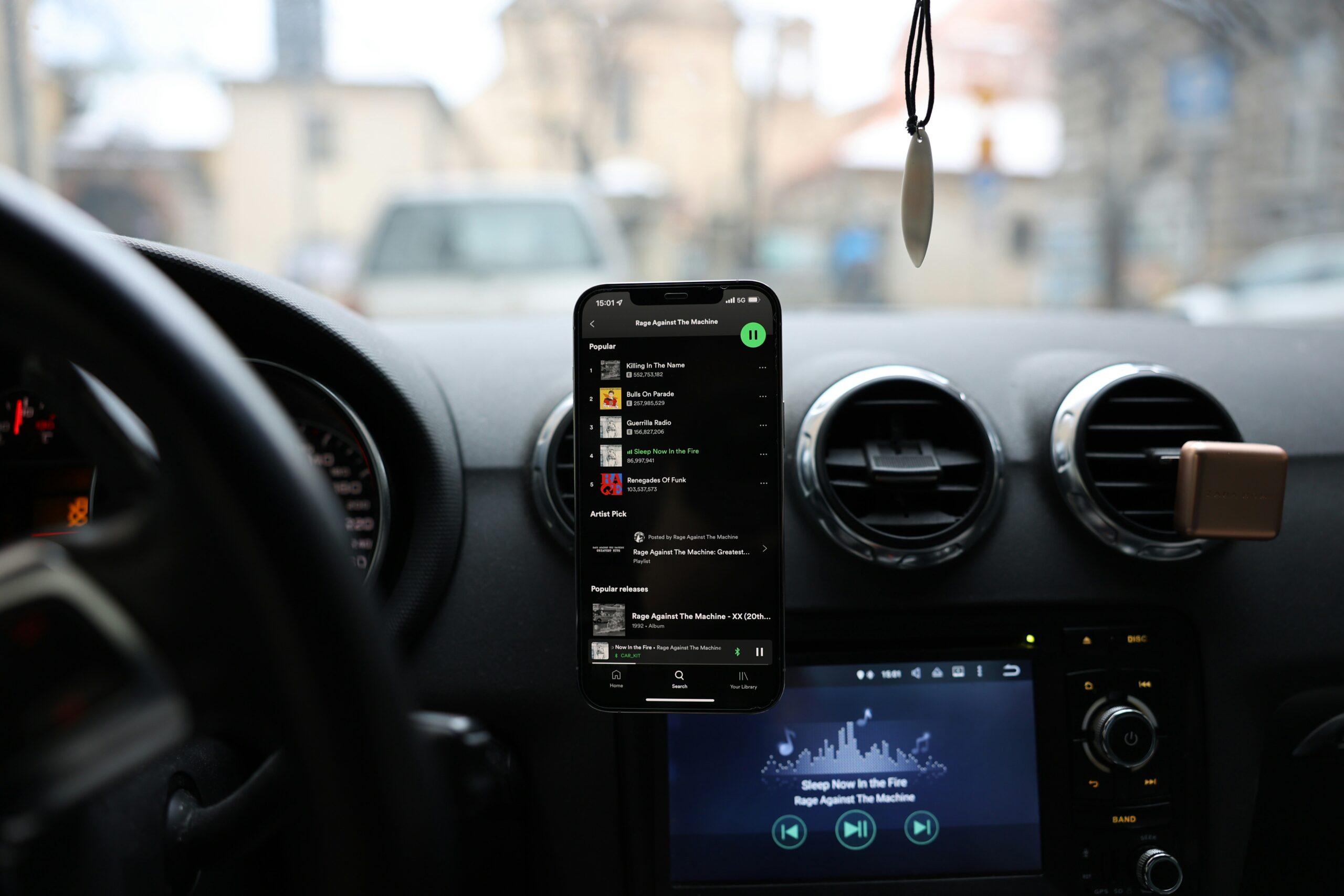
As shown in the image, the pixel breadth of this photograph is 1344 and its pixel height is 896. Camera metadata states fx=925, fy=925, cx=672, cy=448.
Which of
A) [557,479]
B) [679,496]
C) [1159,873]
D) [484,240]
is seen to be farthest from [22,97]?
[484,240]

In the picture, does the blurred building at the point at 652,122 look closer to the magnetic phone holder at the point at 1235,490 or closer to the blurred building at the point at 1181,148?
the blurred building at the point at 1181,148

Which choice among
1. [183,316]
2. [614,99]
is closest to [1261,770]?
[183,316]

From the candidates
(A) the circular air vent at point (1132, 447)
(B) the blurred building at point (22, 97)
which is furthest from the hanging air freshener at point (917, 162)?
(B) the blurred building at point (22, 97)

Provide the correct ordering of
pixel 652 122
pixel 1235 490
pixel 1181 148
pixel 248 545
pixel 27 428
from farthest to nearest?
1. pixel 1181 148
2. pixel 652 122
3. pixel 27 428
4. pixel 1235 490
5. pixel 248 545

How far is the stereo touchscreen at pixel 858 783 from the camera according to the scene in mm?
1198

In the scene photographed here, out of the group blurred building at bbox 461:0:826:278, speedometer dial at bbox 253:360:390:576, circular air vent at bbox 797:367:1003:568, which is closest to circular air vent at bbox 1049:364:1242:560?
circular air vent at bbox 797:367:1003:568

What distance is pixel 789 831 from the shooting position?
1197 millimetres

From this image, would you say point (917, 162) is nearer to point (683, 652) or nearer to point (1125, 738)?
point (683, 652)

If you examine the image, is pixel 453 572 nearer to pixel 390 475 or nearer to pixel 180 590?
pixel 390 475

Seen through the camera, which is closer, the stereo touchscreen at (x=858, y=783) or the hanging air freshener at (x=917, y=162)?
the hanging air freshener at (x=917, y=162)

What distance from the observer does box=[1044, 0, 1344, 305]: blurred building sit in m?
4.65

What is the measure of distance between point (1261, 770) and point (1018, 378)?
2.05 feet

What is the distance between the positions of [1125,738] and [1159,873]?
18cm

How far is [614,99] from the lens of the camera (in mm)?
7590
